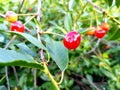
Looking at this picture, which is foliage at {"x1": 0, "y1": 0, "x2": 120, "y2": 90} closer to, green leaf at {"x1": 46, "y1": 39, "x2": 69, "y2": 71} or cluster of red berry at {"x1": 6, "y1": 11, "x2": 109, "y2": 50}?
cluster of red berry at {"x1": 6, "y1": 11, "x2": 109, "y2": 50}

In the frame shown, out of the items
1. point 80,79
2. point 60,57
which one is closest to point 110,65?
point 80,79

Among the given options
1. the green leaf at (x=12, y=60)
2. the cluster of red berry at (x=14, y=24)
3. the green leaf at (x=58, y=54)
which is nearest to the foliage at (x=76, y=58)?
the cluster of red berry at (x=14, y=24)

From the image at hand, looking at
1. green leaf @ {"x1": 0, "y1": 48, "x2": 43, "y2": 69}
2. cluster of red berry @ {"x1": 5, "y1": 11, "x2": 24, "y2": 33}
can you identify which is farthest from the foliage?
green leaf @ {"x1": 0, "y1": 48, "x2": 43, "y2": 69}

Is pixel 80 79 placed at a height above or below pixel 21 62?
below

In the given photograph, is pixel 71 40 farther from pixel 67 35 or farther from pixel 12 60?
pixel 12 60

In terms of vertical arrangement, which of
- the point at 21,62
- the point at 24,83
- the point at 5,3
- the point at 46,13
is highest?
the point at 21,62

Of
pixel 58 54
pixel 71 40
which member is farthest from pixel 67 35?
pixel 58 54

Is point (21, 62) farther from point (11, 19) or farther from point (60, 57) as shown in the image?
point (11, 19)

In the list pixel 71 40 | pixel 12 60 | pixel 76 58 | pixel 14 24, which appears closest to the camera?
pixel 12 60
